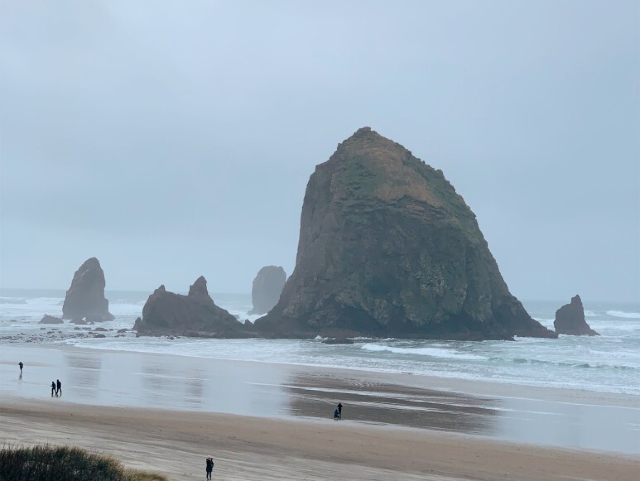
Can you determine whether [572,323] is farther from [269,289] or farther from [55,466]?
[55,466]

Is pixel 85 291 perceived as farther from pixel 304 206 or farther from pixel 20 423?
pixel 20 423

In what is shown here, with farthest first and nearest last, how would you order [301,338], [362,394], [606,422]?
[301,338] < [362,394] < [606,422]

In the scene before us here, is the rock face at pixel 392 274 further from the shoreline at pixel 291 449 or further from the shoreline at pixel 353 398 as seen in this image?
the shoreline at pixel 291 449

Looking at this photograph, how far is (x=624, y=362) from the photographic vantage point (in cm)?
5212

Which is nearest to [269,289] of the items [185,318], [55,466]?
[185,318]

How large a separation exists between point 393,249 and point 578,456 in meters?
54.2

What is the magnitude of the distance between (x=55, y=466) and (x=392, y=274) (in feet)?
214

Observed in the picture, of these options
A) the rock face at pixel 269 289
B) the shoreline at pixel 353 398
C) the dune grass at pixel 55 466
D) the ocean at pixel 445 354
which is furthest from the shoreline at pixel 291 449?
the rock face at pixel 269 289

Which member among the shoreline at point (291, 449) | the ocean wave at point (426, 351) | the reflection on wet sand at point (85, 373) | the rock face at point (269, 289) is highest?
the rock face at point (269, 289)

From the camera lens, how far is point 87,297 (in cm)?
11706

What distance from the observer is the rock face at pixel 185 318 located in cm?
7588

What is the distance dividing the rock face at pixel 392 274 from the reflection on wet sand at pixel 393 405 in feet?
117

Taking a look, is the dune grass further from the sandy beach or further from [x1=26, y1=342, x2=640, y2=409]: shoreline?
[x1=26, y1=342, x2=640, y2=409]: shoreline

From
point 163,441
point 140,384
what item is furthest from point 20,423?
point 140,384
